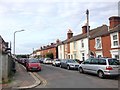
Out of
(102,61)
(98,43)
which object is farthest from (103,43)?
(102,61)

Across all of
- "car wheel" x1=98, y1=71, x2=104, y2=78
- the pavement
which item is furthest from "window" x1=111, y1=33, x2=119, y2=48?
the pavement

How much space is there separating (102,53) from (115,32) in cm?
455

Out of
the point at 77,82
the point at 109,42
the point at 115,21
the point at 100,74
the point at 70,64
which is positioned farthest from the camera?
the point at 115,21

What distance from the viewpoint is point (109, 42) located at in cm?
3069

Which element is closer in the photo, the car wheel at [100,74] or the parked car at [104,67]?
the parked car at [104,67]

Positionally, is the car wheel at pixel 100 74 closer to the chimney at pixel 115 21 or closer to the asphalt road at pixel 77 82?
the asphalt road at pixel 77 82

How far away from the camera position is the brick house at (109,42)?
29.0m

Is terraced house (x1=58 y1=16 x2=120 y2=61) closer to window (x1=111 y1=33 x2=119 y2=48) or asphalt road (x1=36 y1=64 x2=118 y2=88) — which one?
window (x1=111 y1=33 x2=119 y2=48)

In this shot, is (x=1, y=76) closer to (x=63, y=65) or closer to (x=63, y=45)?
(x=63, y=65)

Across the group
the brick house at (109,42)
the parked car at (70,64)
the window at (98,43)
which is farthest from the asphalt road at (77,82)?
the window at (98,43)

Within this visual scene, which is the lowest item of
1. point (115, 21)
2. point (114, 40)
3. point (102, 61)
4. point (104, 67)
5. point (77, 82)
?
point (77, 82)

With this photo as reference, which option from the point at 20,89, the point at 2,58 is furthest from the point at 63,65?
the point at 20,89

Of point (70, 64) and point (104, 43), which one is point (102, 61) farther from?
point (104, 43)

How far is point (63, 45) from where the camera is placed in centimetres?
5334
